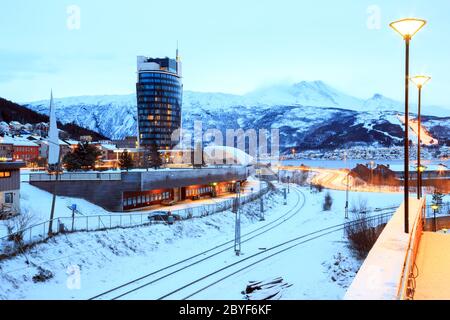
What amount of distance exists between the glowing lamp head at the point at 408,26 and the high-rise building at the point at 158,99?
152 meters

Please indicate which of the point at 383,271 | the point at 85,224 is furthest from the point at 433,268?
the point at 85,224

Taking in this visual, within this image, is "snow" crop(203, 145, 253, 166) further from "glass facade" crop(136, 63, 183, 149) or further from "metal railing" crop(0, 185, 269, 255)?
"glass facade" crop(136, 63, 183, 149)

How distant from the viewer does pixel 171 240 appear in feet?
109

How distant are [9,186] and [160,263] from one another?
13750 millimetres

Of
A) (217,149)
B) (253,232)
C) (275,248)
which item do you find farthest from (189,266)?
(217,149)

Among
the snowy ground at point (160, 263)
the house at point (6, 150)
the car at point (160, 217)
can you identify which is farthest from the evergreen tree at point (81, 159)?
the house at point (6, 150)

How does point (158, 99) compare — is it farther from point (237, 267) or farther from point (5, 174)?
point (237, 267)

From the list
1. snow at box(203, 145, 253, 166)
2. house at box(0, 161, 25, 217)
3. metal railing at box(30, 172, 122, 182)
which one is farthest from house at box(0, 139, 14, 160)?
house at box(0, 161, 25, 217)

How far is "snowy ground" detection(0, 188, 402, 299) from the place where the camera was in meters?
21.6

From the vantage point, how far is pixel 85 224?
31.5m

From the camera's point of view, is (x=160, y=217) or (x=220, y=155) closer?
(x=160, y=217)

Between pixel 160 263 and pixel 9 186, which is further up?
pixel 9 186
